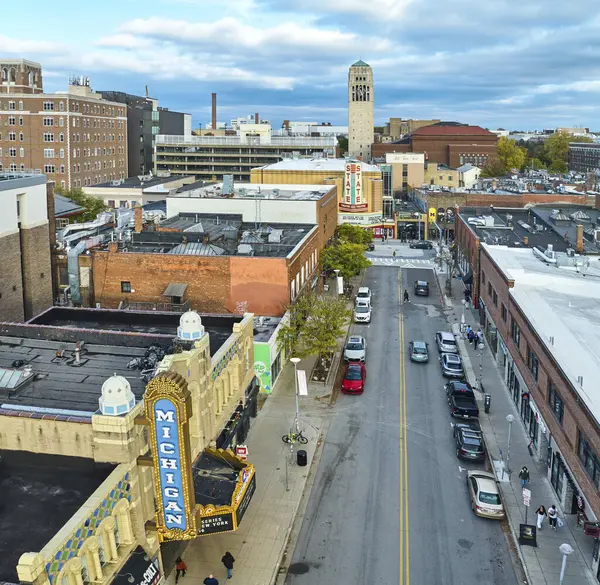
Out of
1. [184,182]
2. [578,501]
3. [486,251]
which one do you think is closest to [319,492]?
[578,501]

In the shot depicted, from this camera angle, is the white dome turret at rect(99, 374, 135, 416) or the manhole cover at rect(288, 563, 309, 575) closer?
the white dome turret at rect(99, 374, 135, 416)

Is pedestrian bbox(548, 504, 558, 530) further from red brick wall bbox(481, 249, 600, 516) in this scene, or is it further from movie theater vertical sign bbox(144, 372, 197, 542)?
→ movie theater vertical sign bbox(144, 372, 197, 542)

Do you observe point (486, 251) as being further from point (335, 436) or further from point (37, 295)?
point (37, 295)

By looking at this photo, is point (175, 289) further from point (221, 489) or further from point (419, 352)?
point (221, 489)

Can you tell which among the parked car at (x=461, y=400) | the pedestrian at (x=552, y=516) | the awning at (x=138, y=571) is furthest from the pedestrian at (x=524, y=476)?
the awning at (x=138, y=571)

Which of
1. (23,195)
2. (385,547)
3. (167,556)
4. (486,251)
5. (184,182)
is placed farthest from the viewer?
(184,182)

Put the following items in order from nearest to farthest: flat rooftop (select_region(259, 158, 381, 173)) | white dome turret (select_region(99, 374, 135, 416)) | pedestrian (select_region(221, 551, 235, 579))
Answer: white dome turret (select_region(99, 374, 135, 416)) → pedestrian (select_region(221, 551, 235, 579)) → flat rooftop (select_region(259, 158, 381, 173))

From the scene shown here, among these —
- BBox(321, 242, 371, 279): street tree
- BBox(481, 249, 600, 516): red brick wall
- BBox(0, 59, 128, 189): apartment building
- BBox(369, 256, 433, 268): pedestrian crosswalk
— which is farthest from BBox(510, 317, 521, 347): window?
BBox(0, 59, 128, 189): apartment building
